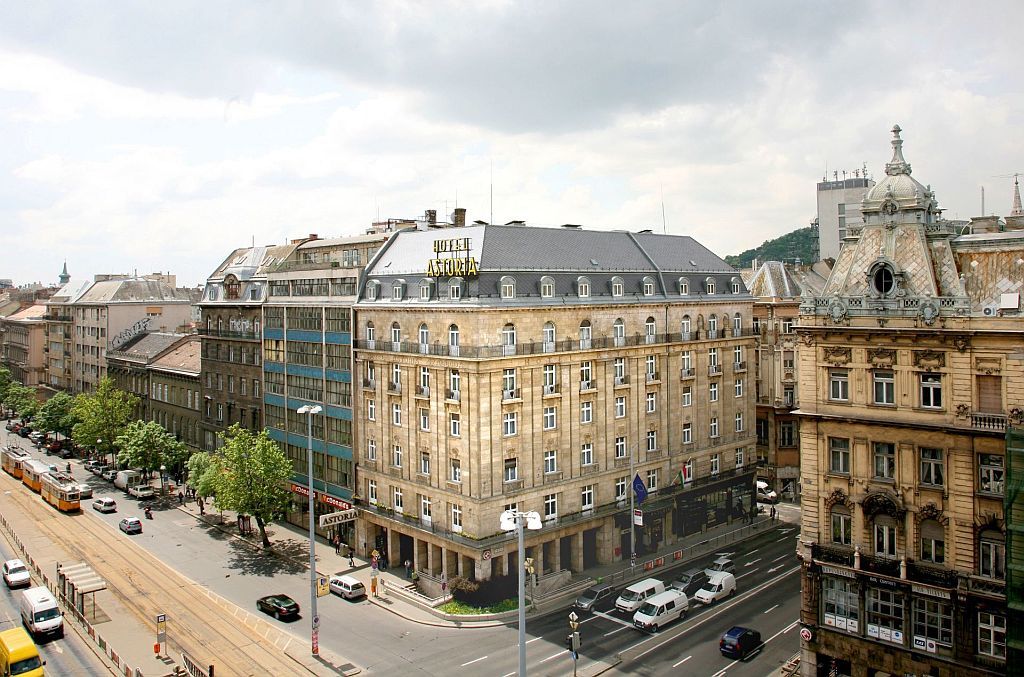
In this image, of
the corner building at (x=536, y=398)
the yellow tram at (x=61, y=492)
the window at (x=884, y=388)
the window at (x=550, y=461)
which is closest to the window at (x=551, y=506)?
the corner building at (x=536, y=398)

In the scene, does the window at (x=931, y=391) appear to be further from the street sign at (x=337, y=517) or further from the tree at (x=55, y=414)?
the tree at (x=55, y=414)

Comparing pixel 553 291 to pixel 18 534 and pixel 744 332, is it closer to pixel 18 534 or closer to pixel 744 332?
pixel 744 332

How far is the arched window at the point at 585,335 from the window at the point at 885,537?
2749 cm

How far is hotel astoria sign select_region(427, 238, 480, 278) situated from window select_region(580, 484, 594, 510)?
65.7 feet

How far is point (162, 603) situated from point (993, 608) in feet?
176

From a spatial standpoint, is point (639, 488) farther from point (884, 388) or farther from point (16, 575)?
point (16, 575)

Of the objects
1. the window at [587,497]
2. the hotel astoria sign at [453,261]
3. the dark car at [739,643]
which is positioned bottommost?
the dark car at [739,643]

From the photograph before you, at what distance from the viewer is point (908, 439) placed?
42.5 m

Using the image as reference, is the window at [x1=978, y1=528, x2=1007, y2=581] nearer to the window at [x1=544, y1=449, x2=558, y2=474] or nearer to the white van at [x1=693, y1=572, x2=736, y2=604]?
the white van at [x1=693, y1=572, x2=736, y2=604]

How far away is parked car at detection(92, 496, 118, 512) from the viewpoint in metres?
83.2

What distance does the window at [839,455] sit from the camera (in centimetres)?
4491

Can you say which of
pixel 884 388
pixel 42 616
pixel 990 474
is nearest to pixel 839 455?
pixel 884 388

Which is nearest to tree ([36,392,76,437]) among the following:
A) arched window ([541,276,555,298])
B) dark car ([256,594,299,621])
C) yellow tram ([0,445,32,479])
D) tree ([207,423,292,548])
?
yellow tram ([0,445,32,479])

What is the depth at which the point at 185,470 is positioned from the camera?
9644cm
